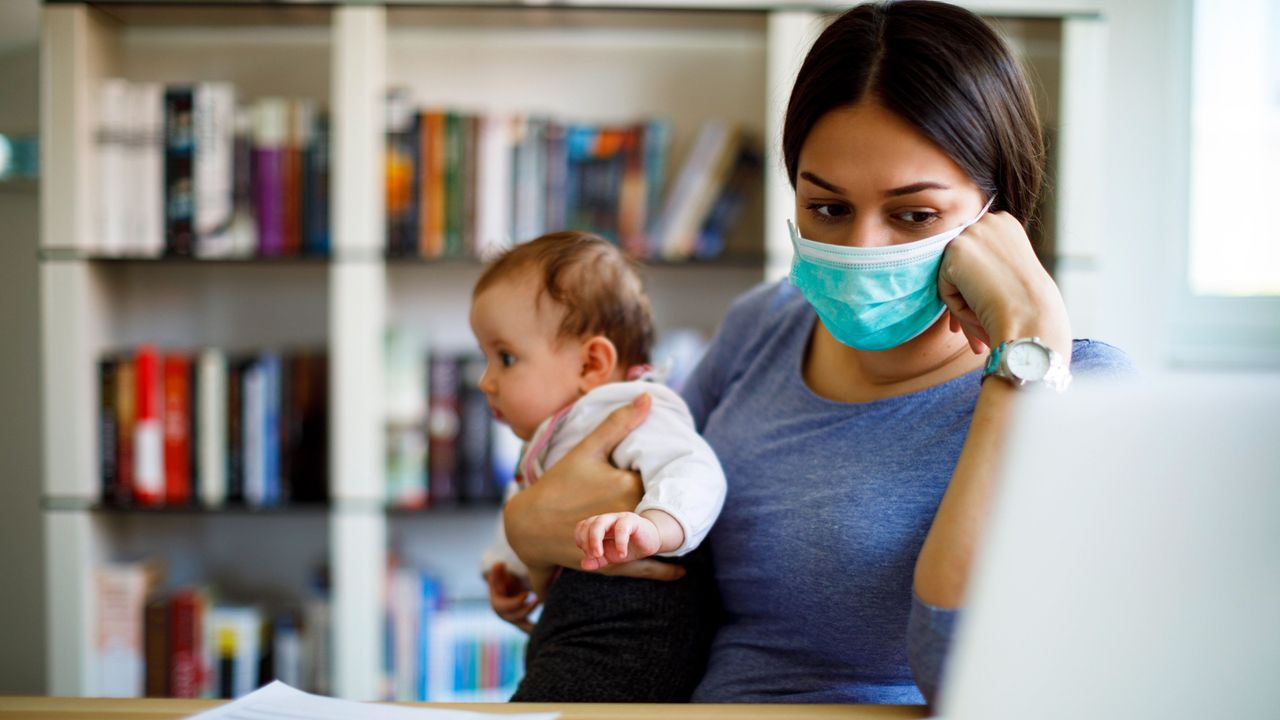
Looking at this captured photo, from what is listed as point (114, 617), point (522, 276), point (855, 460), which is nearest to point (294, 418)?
point (114, 617)

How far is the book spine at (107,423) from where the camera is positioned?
217cm

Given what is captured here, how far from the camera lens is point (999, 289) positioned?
0.87 m

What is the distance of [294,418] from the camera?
2.21 meters

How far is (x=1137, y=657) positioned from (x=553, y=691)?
25.4 inches

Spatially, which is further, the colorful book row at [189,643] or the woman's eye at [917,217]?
the colorful book row at [189,643]

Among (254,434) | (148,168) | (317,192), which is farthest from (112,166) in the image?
(254,434)

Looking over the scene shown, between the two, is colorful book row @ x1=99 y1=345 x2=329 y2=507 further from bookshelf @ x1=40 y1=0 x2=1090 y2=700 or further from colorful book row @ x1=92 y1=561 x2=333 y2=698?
colorful book row @ x1=92 y1=561 x2=333 y2=698

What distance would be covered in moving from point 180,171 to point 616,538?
1759 mm

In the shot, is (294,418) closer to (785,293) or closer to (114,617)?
(114,617)

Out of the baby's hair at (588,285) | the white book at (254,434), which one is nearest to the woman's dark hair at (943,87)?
the baby's hair at (588,285)

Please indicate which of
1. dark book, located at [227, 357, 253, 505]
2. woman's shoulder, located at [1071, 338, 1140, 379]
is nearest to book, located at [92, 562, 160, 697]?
dark book, located at [227, 357, 253, 505]

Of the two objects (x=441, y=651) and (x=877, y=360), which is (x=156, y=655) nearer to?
(x=441, y=651)

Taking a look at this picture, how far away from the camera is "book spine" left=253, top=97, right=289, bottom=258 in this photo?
218 centimetres

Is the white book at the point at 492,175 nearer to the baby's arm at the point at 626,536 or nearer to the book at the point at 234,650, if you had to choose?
the book at the point at 234,650
